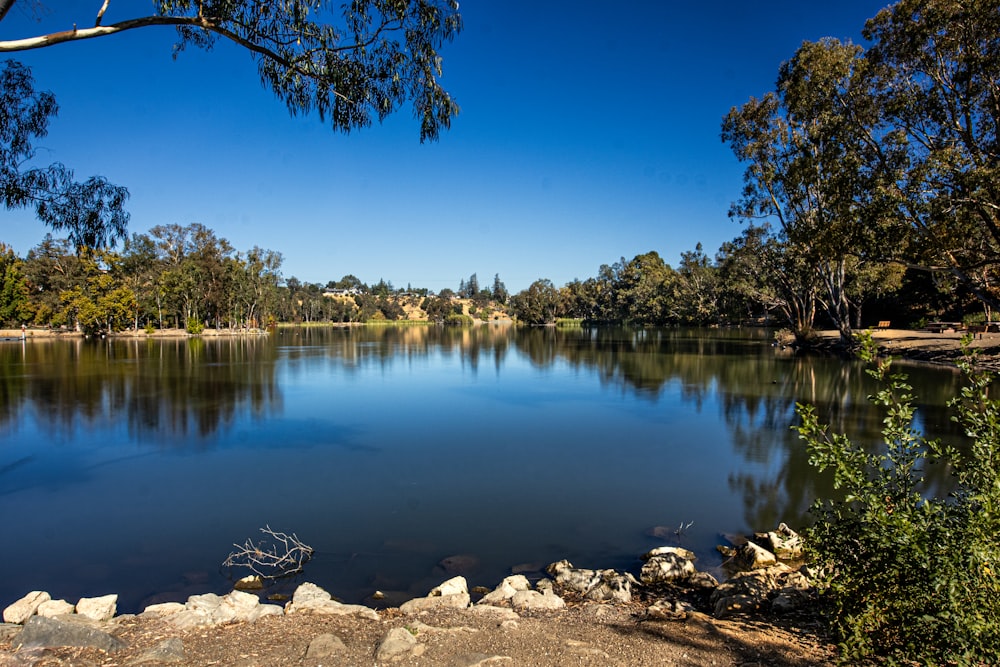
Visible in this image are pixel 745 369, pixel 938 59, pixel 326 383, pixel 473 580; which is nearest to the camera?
pixel 473 580

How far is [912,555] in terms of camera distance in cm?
284

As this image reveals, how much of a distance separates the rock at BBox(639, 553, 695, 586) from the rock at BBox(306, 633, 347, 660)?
A: 3.11 m

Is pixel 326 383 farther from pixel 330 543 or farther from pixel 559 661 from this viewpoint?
pixel 559 661

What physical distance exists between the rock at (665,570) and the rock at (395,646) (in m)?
2.76

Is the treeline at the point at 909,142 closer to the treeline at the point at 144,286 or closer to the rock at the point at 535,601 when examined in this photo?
the rock at the point at 535,601

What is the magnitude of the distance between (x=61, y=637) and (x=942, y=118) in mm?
16473

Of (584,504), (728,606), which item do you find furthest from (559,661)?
(584,504)

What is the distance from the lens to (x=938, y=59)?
12648mm

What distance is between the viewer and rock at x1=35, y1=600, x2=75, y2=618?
4.73m

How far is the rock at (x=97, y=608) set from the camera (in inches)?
191

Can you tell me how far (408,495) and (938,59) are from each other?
554 inches

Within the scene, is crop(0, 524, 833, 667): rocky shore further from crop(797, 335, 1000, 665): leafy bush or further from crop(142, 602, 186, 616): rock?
crop(797, 335, 1000, 665): leafy bush

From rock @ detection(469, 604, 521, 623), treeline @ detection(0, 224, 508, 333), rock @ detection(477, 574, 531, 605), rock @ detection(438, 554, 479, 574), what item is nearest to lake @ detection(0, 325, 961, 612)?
rock @ detection(438, 554, 479, 574)

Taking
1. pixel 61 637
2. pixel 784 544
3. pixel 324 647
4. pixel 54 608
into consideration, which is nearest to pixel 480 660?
pixel 324 647
